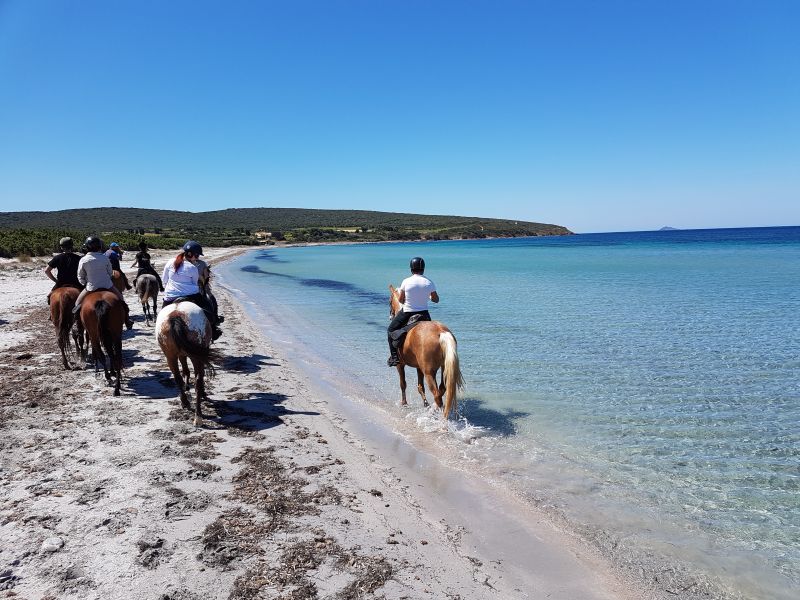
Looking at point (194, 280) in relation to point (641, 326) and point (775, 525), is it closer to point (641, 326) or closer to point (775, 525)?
point (775, 525)

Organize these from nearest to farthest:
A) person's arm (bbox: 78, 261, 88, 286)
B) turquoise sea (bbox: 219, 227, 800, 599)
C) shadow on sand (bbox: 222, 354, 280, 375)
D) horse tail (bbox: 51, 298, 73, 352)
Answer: turquoise sea (bbox: 219, 227, 800, 599) → person's arm (bbox: 78, 261, 88, 286) → horse tail (bbox: 51, 298, 73, 352) → shadow on sand (bbox: 222, 354, 280, 375)

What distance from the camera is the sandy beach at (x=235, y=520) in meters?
3.59

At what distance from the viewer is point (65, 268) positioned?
9688 millimetres

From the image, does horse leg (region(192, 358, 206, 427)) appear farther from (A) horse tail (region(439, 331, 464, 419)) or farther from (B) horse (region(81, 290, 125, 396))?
(A) horse tail (region(439, 331, 464, 419))

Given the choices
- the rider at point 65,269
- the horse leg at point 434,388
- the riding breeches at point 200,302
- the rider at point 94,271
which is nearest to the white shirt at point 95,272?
the rider at point 94,271

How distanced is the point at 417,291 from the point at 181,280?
145 inches

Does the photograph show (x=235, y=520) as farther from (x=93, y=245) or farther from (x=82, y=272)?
(x=93, y=245)

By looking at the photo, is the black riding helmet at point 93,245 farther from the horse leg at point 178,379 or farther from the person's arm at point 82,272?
the horse leg at point 178,379

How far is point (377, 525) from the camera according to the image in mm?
4438

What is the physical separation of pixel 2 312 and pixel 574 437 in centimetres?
1766

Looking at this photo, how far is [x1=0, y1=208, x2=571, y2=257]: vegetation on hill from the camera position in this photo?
101062mm

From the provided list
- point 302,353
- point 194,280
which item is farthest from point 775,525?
point 302,353

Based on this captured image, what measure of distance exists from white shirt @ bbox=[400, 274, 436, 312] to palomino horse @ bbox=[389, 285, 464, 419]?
469 mm

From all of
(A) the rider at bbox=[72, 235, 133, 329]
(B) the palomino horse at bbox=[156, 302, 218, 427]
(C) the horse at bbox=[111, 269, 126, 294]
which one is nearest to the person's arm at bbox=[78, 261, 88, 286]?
(A) the rider at bbox=[72, 235, 133, 329]
